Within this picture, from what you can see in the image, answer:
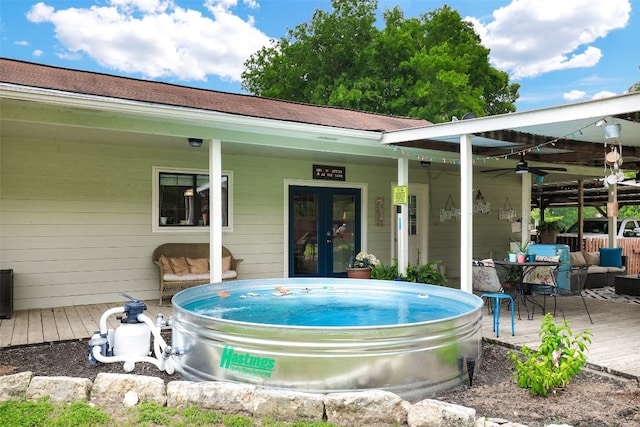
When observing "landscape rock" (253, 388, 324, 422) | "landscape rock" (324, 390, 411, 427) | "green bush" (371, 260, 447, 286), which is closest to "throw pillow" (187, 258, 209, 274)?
"green bush" (371, 260, 447, 286)

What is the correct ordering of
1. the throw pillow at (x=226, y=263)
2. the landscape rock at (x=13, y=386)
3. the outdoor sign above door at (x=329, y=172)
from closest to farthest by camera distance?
the landscape rock at (x=13, y=386)
the throw pillow at (x=226, y=263)
the outdoor sign above door at (x=329, y=172)

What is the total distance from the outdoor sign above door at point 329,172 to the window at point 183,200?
1.78 m

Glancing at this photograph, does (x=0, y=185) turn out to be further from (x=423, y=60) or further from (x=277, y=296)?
(x=423, y=60)

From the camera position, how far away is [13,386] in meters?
3.76

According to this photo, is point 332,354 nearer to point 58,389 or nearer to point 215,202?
point 58,389

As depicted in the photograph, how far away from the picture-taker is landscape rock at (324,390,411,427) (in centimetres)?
348

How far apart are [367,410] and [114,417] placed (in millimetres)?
1683

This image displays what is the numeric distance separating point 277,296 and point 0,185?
4.08 metres

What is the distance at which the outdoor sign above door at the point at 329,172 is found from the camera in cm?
986

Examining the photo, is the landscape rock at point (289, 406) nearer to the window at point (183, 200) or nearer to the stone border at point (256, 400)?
the stone border at point (256, 400)

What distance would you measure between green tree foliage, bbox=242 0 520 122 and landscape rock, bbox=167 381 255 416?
1814cm

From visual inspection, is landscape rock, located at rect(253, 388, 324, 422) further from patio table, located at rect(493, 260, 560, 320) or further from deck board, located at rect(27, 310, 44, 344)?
patio table, located at rect(493, 260, 560, 320)

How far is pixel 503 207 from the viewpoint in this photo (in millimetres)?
12742

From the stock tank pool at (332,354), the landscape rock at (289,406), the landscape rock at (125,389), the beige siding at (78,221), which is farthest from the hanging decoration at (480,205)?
the landscape rock at (125,389)
